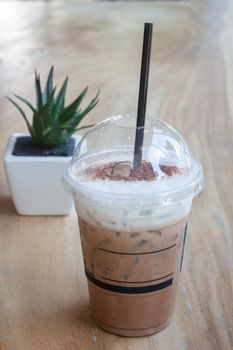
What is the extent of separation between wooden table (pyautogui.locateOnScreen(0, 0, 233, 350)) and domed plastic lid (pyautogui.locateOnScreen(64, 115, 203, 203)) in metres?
0.17

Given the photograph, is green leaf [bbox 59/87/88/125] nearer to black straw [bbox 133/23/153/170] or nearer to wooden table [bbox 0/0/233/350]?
wooden table [bbox 0/0/233/350]

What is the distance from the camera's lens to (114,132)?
0.65 m

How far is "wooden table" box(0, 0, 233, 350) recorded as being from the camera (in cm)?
63

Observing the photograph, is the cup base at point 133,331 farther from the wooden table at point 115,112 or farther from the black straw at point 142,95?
the black straw at point 142,95

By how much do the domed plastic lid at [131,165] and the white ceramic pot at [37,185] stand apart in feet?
0.69

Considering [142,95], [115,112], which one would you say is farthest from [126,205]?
[115,112]

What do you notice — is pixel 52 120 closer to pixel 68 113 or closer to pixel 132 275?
pixel 68 113

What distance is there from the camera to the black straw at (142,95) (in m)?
0.58

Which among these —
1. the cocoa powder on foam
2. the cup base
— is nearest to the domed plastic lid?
the cocoa powder on foam

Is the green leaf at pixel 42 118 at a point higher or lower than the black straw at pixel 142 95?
lower

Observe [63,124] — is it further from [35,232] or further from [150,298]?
[150,298]

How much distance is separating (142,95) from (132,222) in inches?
5.5

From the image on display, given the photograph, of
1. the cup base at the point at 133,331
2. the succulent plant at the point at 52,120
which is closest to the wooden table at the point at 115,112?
the cup base at the point at 133,331

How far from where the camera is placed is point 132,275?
0.60 metres
